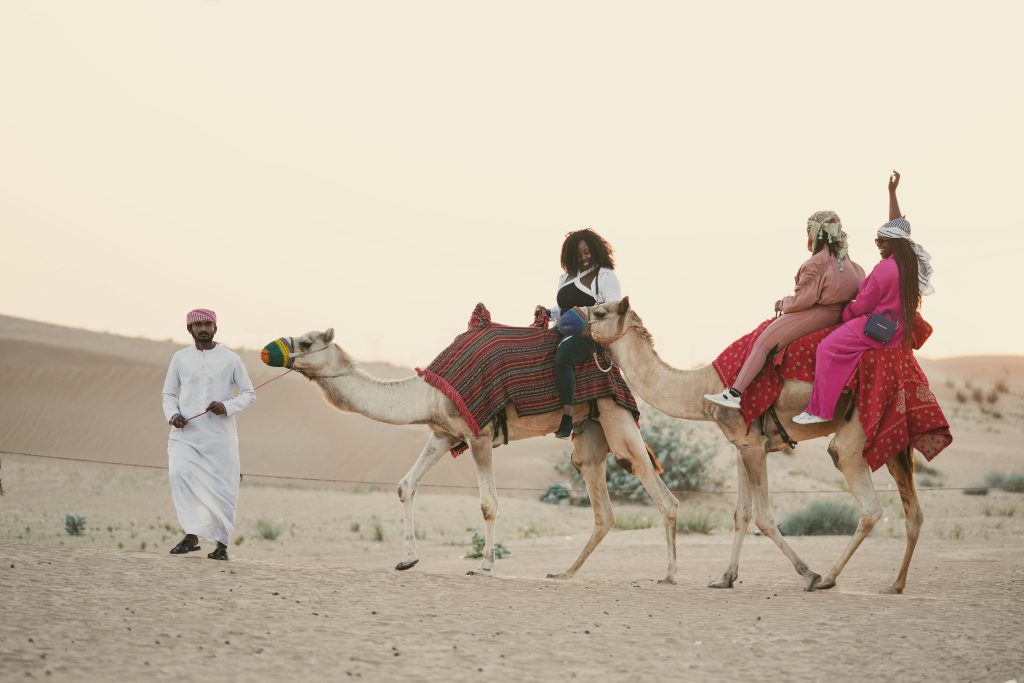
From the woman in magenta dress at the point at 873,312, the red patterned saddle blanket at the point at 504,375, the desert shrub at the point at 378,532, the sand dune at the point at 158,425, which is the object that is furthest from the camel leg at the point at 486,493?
the sand dune at the point at 158,425

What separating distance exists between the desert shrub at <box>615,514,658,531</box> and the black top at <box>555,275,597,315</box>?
9112 millimetres

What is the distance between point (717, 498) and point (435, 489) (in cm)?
677

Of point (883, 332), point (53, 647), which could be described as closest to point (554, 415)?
point (883, 332)

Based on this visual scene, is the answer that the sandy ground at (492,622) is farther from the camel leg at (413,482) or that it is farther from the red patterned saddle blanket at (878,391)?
the red patterned saddle blanket at (878,391)

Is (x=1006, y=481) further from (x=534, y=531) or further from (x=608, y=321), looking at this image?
(x=608, y=321)

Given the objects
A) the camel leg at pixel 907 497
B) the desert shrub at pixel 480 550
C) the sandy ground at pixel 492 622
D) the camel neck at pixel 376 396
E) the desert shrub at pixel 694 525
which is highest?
the camel neck at pixel 376 396

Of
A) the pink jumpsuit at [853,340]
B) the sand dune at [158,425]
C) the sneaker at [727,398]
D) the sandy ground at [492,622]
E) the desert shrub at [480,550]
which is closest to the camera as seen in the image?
the sandy ground at [492,622]

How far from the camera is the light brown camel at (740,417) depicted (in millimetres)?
10266

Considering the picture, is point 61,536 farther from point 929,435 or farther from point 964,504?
point 964,504

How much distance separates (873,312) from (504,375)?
3192mm

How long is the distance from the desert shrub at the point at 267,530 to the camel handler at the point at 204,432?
8.33 metres

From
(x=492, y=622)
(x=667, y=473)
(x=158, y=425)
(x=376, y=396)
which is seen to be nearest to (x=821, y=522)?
(x=667, y=473)

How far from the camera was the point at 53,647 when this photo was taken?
6793 mm

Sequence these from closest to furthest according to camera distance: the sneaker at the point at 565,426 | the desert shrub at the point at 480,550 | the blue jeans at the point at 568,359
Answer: the blue jeans at the point at 568,359, the sneaker at the point at 565,426, the desert shrub at the point at 480,550
